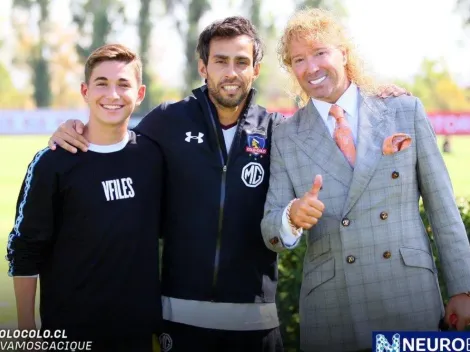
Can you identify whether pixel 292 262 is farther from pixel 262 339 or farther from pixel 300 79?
pixel 300 79

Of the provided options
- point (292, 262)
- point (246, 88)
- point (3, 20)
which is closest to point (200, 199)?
point (246, 88)

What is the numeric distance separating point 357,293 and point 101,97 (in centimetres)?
161

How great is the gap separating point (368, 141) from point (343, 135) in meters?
0.14

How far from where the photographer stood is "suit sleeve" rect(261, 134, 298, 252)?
11.9 feet

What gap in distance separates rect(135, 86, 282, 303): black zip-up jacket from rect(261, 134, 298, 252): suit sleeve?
15 centimetres

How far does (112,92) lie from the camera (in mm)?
3939

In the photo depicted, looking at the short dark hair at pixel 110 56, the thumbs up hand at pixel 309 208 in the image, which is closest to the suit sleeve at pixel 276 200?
the thumbs up hand at pixel 309 208

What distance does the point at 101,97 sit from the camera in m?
3.93

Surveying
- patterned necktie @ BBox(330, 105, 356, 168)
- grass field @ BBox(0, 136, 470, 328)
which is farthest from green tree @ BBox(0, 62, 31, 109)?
patterned necktie @ BBox(330, 105, 356, 168)

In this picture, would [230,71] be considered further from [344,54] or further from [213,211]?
[213,211]

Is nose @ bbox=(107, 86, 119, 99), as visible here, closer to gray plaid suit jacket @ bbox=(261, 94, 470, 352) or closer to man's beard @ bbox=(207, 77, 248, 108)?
man's beard @ bbox=(207, 77, 248, 108)

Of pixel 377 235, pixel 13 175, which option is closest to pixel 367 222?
pixel 377 235

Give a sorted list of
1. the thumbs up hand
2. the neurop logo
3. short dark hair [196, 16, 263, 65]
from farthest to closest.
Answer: short dark hair [196, 16, 263, 65] → the neurop logo → the thumbs up hand

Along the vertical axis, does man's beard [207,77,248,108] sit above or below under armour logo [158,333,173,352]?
above
